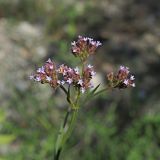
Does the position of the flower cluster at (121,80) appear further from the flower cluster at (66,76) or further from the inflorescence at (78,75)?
the flower cluster at (66,76)

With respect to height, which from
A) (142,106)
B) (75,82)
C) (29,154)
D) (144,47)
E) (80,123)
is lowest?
(75,82)

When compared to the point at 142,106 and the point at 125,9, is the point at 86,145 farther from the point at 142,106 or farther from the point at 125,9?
the point at 125,9

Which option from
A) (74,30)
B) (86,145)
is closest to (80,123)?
(86,145)

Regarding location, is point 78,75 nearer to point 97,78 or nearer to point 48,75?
point 48,75

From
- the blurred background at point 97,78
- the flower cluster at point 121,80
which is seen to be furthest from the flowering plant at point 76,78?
the blurred background at point 97,78

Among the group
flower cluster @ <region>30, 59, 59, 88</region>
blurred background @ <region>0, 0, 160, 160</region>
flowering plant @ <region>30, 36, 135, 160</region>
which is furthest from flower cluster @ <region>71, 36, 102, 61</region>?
blurred background @ <region>0, 0, 160, 160</region>

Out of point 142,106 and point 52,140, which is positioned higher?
point 142,106

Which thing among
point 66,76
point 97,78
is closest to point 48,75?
point 66,76
